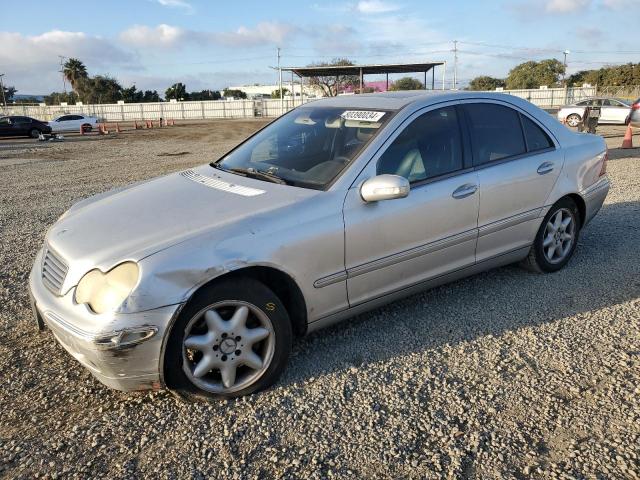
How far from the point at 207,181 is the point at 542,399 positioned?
250 cm

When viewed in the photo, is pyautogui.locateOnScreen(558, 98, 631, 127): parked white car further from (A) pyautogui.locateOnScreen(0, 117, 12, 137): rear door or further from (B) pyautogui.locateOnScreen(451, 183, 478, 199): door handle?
(A) pyautogui.locateOnScreen(0, 117, 12, 137): rear door

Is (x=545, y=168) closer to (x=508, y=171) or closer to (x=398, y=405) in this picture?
(x=508, y=171)

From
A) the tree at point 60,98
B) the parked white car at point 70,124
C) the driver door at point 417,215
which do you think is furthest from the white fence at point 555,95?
the tree at point 60,98

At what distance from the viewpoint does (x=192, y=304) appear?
2.64 m

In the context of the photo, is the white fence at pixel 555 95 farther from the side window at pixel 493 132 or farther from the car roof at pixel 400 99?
the car roof at pixel 400 99

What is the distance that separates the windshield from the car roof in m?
0.11

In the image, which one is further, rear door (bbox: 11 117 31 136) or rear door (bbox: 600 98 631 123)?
rear door (bbox: 11 117 31 136)

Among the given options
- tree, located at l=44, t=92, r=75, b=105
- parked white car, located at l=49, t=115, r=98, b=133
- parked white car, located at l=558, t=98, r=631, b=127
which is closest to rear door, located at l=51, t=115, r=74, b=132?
parked white car, located at l=49, t=115, r=98, b=133

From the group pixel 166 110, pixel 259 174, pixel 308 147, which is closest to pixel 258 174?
pixel 259 174

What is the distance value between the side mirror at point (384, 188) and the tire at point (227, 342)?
2.74 ft

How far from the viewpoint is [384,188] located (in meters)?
3.07

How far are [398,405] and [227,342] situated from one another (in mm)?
978

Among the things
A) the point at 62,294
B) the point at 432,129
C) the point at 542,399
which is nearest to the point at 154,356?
the point at 62,294

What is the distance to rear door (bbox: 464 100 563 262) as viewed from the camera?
12.7 ft
